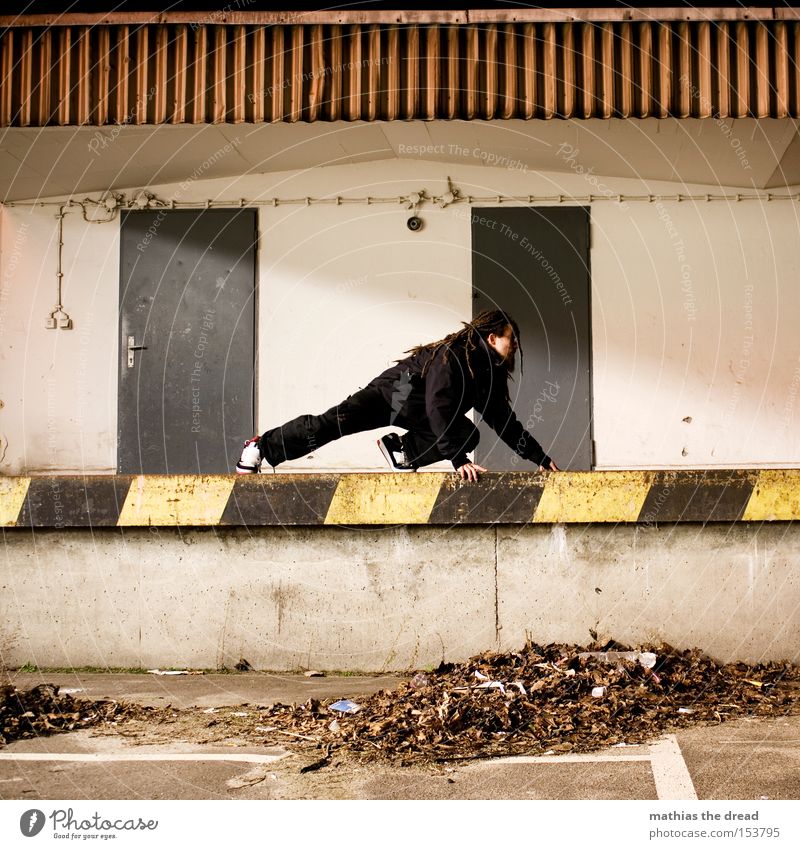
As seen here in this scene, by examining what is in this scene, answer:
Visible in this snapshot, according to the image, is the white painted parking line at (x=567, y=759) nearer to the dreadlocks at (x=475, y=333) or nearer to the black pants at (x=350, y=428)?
the black pants at (x=350, y=428)

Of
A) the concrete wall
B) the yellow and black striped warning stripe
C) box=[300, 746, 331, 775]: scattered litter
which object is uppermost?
the yellow and black striped warning stripe

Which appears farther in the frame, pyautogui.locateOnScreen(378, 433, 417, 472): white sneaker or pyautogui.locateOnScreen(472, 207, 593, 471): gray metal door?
pyautogui.locateOnScreen(472, 207, 593, 471): gray metal door

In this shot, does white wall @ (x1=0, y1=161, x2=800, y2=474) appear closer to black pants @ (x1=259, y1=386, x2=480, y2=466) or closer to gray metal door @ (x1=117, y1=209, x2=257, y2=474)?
gray metal door @ (x1=117, y1=209, x2=257, y2=474)

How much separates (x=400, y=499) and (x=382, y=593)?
374mm

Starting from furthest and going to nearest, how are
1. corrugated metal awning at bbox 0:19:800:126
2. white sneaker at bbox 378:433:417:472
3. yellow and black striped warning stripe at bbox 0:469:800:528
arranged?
corrugated metal awning at bbox 0:19:800:126 < white sneaker at bbox 378:433:417:472 < yellow and black striped warning stripe at bbox 0:469:800:528

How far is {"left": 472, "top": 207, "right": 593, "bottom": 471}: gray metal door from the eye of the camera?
8.14 metres

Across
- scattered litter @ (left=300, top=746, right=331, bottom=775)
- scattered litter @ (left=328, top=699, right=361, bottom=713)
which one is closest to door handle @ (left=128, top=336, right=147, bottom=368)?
scattered litter @ (left=328, top=699, right=361, bottom=713)

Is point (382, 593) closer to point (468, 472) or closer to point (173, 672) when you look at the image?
point (468, 472)

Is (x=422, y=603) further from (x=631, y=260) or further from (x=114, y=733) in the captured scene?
(x=631, y=260)

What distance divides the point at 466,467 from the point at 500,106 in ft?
7.89

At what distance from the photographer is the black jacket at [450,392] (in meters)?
3.88

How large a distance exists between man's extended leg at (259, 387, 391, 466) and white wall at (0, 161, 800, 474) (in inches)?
143

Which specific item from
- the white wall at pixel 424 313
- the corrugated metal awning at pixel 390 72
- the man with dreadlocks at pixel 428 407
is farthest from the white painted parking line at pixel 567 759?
the white wall at pixel 424 313
